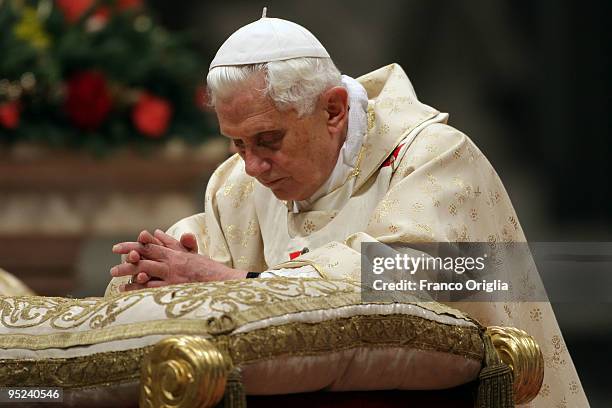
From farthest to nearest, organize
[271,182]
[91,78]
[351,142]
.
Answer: [91,78] < [351,142] < [271,182]

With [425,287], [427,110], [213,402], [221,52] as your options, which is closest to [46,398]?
[213,402]

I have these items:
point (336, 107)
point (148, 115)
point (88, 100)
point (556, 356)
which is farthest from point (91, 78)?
point (556, 356)

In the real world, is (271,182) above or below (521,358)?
above

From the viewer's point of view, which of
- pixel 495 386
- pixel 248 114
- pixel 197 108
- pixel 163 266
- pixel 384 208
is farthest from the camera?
pixel 197 108

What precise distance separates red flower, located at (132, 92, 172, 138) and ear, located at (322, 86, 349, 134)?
11.2 feet

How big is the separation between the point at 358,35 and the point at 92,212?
9.36 ft

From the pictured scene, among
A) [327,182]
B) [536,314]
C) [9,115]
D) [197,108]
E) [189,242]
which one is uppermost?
[197,108]

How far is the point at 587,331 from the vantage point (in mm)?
7500

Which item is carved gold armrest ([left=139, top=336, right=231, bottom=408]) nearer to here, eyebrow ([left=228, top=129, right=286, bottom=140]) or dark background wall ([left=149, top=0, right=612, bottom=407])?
eyebrow ([left=228, top=129, right=286, bottom=140])

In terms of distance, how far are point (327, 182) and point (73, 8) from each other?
145 inches

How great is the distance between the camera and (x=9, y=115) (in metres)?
6.86

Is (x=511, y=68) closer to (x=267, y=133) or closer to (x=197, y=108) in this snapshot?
(x=197, y=108)

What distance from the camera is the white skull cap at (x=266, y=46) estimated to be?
12.0 ft

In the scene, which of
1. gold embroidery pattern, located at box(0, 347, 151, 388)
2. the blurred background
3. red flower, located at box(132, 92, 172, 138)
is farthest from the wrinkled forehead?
red flower, located at box(132, 92, 172, 138)
